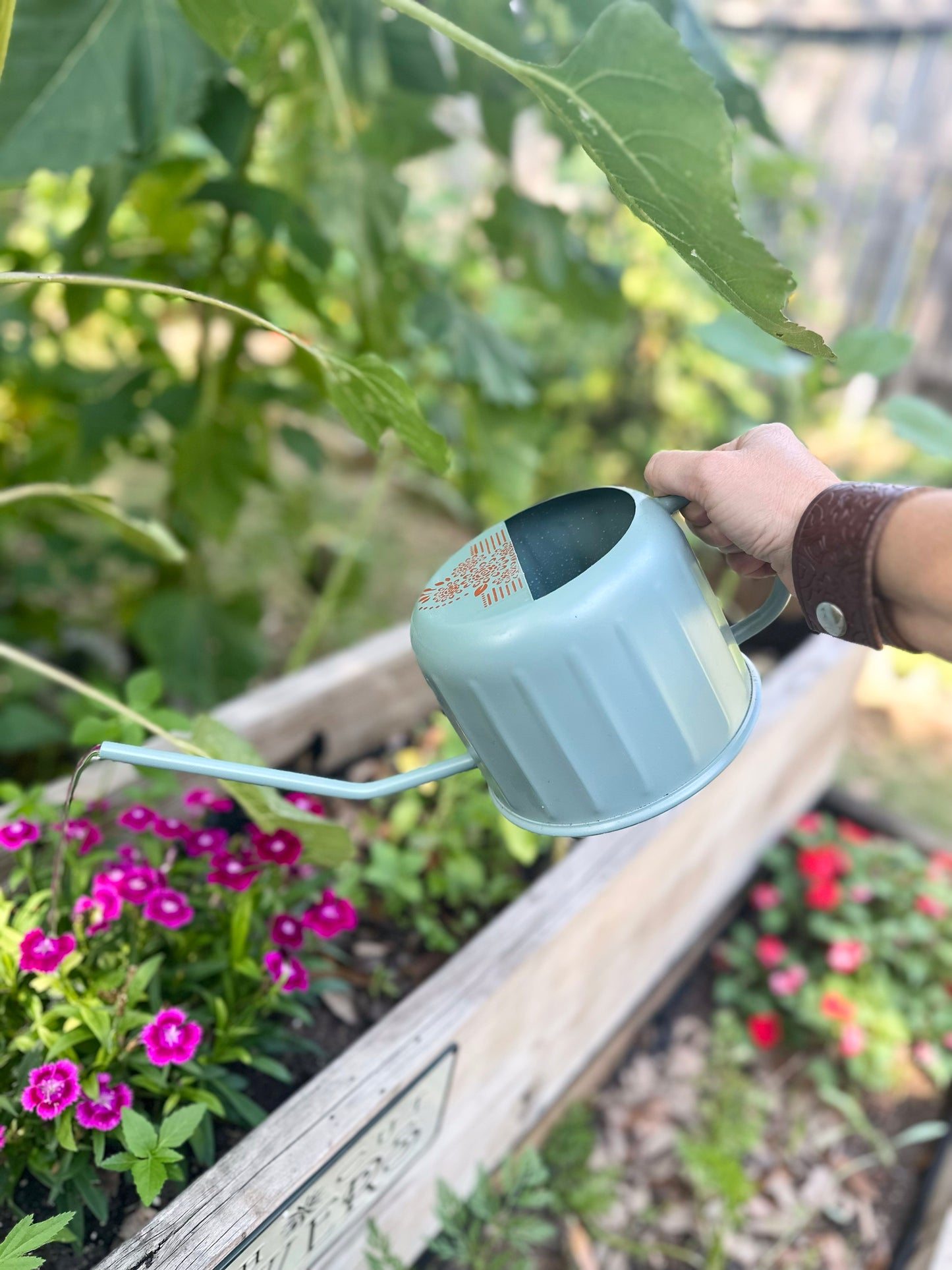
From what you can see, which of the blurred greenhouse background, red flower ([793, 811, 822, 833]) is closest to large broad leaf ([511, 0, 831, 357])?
the blurred greenhouse background

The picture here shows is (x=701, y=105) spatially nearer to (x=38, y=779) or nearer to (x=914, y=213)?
(x=38, y=779)

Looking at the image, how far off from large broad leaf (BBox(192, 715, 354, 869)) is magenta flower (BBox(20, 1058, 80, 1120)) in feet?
0.69

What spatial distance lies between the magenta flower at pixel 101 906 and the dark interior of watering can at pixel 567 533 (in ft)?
1.38

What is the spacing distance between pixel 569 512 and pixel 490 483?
694mm

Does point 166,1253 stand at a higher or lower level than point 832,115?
lower

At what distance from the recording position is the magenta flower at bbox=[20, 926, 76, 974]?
2.14 feet

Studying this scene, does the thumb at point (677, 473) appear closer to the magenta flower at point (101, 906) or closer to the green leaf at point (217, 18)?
the green leaf at point (217, 18)

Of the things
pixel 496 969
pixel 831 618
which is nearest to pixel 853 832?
pixel 496 969

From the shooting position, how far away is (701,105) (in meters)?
0.47

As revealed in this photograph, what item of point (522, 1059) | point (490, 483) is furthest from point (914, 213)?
point (522, 1059)

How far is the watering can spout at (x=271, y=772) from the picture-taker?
0.53 metres

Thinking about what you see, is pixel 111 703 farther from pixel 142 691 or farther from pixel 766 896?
pixel 766 896

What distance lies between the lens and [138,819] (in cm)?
81

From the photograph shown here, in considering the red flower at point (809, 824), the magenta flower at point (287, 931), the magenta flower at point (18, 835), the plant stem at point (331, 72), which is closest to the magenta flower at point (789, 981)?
the red flower at point (809, 824)
